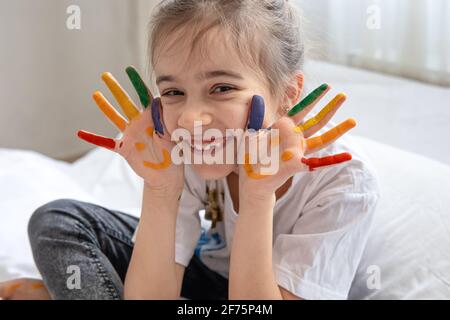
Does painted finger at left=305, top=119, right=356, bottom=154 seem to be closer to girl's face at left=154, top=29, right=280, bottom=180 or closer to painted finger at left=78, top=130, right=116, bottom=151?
girl's face at left=154, top=29, right=280, bottom=180

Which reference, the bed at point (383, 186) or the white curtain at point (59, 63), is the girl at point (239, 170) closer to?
the bed at point (383, 186)

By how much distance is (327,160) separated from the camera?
697 mm

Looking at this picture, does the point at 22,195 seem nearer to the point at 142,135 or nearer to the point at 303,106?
the point at 142,135

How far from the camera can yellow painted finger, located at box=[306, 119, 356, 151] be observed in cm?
70

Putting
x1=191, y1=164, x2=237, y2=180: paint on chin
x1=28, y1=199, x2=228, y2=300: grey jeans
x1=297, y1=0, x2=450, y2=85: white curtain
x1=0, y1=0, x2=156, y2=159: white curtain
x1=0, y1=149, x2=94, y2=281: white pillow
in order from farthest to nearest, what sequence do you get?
1. x1=0, y1=0, x2=156, y2=159: white curtain
2. x1=297, y1=0, x2=450, y2=85: white curtain
3. x1=0, y1=149, x2=94, y2=281: white pillow
4. x1=28, y1=199, x2=228, y2=300: grey jeans
5. x1=191, y1=164, x2=237, y2=180: paint on chin

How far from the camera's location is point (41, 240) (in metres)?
0.97

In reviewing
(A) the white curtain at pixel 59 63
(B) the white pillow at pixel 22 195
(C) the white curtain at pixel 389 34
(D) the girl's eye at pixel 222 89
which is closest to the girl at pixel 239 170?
(D) the girl's eye at pixel 222 89

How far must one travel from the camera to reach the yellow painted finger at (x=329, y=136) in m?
0.70

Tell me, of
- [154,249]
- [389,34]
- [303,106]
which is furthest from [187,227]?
[389,34]

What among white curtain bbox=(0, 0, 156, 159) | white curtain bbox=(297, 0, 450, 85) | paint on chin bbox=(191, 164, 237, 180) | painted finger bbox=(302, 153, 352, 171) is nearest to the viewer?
painted finger bbox=(302, 153, 352, 171)

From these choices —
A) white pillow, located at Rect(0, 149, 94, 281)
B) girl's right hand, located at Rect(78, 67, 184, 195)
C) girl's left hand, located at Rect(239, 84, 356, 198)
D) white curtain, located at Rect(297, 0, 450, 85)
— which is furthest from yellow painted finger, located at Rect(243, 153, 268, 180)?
white curtain, located at Rect(297, 0, 450, 85)

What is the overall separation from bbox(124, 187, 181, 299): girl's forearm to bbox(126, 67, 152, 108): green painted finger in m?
0.12
